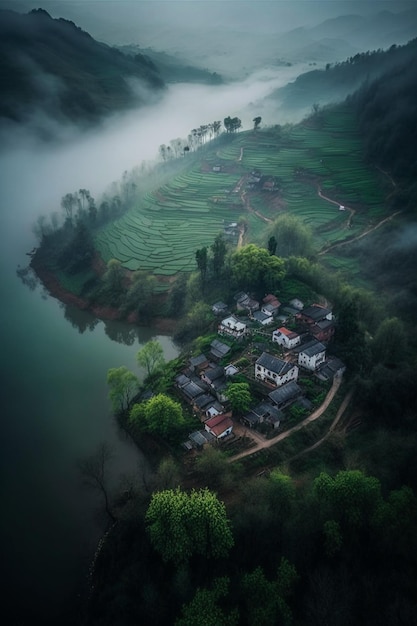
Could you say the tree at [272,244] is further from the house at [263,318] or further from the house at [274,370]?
the house at [274,370]

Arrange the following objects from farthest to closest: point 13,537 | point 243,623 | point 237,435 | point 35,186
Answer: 1. point 35,186
2. point 237,435
3. point 13,537
4. point 243,623

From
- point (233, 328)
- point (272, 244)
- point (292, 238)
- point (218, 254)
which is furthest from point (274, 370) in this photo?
point (292, 238)

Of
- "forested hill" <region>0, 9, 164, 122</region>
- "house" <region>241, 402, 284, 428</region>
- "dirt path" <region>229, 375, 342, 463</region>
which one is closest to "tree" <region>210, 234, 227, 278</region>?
"dirt path" <region>229, 375, 342, 463</region>

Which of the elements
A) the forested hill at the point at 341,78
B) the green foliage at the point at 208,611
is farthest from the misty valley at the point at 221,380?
the forested hill at the point at 341,78

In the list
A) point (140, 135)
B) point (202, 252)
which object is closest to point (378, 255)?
point (202, 252)

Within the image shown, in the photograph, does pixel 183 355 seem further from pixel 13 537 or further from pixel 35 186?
pixel 35 186

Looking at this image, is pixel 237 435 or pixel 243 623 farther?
pixel 237 435

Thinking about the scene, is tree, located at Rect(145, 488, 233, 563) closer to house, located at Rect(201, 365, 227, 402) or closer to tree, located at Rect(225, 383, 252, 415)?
tree, located at Rect(225, 383, 252, 415)
